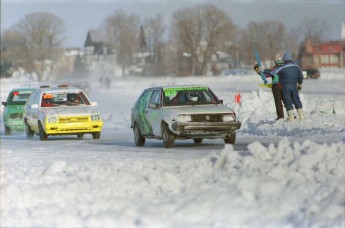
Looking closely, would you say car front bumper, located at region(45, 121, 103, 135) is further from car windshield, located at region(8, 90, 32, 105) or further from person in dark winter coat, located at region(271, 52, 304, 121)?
car windshield, located at region(8, 90, 32, 105)

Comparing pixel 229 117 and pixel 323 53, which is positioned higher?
pixel 323 53

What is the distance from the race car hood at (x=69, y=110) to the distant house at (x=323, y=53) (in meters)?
138

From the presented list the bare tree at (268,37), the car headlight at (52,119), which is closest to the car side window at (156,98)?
the car headlight at (52,119)

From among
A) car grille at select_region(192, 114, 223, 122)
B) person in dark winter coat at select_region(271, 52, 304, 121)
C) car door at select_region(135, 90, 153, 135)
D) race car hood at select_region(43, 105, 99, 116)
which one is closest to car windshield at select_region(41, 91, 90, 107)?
race car hood at select_region(43, 105, 99, 116)

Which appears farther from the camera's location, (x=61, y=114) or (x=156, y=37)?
(x=156, y=37)

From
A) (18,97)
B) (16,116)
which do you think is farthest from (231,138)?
(18,97)

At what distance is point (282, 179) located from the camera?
36.6 ft

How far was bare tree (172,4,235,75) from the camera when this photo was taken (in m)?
155

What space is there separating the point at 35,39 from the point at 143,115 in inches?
6077

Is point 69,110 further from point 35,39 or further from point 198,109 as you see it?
point 35,39

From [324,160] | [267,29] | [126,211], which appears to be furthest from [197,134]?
[267,29]

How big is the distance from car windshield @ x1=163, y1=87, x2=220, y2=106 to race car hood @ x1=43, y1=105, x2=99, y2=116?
12.8 ft

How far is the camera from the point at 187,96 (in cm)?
1947

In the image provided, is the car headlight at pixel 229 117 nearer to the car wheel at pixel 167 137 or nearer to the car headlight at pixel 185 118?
the car headlight at pixel 185 118
